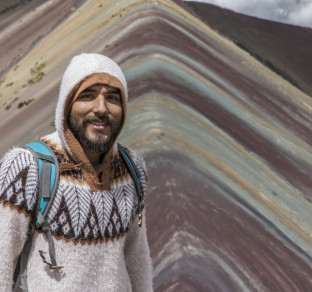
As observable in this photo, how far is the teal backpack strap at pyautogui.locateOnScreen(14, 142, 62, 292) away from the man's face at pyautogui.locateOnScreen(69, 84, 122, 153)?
116 mm

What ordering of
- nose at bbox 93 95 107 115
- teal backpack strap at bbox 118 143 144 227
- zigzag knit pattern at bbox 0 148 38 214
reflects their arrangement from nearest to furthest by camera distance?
zigzag knit pattern at bbox 0 148 38 214 < nose at bbox 93 95 107 115 < teal backpack strap at bbox 118 143 144 227

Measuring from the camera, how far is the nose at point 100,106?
1.61 m

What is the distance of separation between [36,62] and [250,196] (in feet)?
24.3

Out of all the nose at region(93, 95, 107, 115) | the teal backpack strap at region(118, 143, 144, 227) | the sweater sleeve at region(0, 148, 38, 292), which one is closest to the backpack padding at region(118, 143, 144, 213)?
the teal backpack strap at region(118, 143, 144, 227)

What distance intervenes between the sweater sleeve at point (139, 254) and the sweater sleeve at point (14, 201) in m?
0.44

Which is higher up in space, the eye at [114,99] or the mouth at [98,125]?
the eye at [114,99]

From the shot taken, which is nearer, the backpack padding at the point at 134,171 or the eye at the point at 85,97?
the eye at the point at 85,97

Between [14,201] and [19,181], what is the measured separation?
0.06m

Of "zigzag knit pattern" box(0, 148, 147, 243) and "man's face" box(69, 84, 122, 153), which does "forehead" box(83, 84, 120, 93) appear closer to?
"man's face" box(69, 84, 122, 153)

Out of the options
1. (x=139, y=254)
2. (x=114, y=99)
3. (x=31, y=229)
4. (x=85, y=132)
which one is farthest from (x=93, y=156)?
(x=139, y=254)

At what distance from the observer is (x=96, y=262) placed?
Answer: 167 centimetres

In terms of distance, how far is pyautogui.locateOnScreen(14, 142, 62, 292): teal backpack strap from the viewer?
152 centimetres

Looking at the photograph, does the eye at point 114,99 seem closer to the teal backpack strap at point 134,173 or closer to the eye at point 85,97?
the eye at point 85,97

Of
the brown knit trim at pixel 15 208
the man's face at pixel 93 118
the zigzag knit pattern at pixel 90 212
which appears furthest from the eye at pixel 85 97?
the brown knit trim at pixel 15 208
